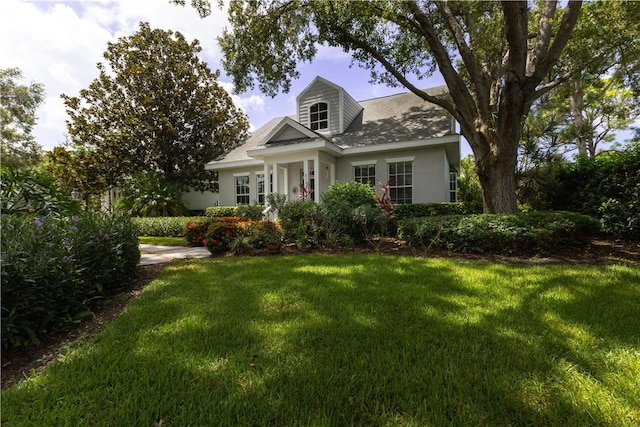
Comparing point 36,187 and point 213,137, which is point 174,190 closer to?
point 213,137

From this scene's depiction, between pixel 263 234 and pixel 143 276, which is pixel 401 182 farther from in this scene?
pixel 143 276

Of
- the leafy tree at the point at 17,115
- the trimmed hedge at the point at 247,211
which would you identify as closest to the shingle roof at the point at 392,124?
the trimmed hedge at the point at 247,211

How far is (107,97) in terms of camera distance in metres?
16.1

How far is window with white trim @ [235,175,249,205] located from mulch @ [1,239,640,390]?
8525mm

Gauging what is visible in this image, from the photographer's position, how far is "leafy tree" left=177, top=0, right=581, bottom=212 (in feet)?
21.2

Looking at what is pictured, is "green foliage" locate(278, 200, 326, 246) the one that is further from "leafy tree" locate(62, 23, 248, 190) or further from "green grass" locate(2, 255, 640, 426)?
"leafy tree" locate(62, 23, 248, 190)

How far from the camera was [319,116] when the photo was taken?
14.1 meters

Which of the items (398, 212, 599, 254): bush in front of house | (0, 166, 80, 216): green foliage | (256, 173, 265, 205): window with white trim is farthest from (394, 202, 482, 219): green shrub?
(0, 166, 80, 216): green foliage

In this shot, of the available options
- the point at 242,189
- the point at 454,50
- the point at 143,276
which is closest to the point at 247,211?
the point at 242,189

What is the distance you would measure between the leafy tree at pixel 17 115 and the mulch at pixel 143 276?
91.6 ft

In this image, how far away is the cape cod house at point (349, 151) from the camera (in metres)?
11.0

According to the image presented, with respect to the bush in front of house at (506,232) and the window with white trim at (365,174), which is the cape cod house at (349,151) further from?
the bush in front of house at (506,232)

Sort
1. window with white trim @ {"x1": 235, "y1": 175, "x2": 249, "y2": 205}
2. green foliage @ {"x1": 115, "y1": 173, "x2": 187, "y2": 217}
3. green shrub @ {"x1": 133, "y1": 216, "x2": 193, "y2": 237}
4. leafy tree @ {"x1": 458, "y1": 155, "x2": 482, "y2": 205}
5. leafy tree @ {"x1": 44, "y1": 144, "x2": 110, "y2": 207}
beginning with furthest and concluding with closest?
leafy tree @ {"x1": 44, "y1": 144, "x2": 110, "y2": 207} < window with white trim @ {"x1": 235, "y1": 175, "x2": 249, "y2": 205} < green foliage @ {"x1": 115, "y1": 173, "x2": 187, "y2": 217} < leafy tree @ {"x1": 458, "y1": 155, "x2": 482, "y2": 205} < green shrub @ {"x1": 133, "y1": 216, "x2": 193, "y2": 237}

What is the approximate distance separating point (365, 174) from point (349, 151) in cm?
127
